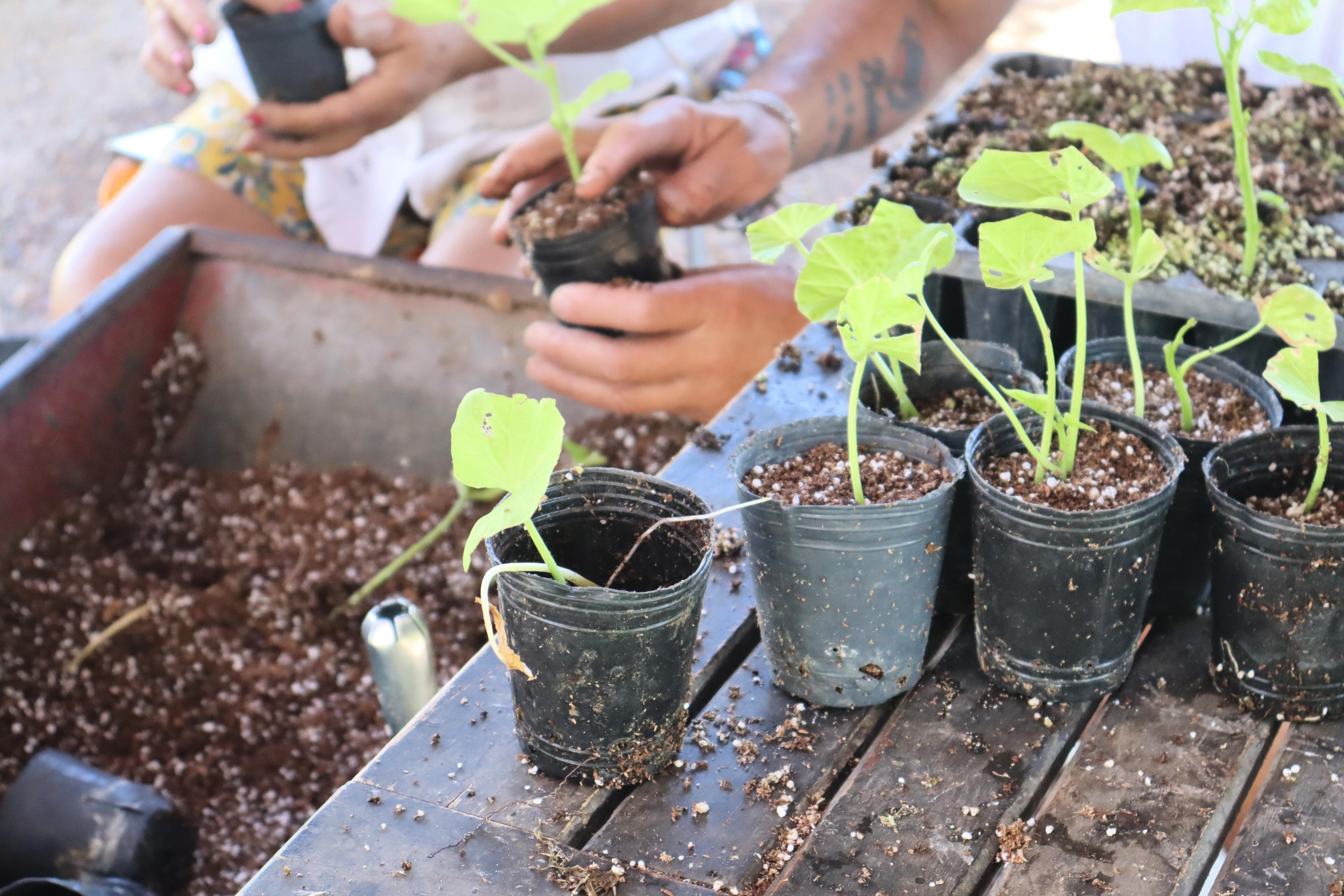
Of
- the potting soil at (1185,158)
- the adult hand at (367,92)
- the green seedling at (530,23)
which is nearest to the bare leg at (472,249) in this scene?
the adult hand at (367,92)

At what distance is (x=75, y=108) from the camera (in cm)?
404

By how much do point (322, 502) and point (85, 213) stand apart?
217 centimetres

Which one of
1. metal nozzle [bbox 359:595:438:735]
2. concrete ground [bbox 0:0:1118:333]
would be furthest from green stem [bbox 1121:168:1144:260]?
concrete ground [bbox 0:0:1118:333]

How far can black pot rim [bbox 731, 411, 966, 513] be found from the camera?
31.5 inches

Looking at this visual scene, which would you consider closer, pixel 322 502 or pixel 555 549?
pixel 555 549

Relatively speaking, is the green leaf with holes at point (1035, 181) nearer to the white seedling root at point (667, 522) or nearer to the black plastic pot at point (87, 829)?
the white seedling root at point (667, 522)

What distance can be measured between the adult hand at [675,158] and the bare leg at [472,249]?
303 mm

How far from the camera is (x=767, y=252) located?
2.83ft

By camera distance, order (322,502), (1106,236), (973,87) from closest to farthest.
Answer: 1. (1106,236)
2. (973,87)
3. (322,502)

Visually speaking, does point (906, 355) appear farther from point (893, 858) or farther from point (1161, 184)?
Answer: point (1161, 184)

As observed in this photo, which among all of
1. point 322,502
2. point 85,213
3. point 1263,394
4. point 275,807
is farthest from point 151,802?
point 85,213

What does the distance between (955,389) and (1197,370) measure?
8.3 inches

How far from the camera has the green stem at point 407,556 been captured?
1616mm

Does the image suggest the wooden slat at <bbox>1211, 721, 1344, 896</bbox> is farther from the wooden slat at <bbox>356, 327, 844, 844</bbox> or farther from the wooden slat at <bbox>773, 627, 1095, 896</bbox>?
the wooden slat at <bbox>356, 327, 844, 844</bbox>
